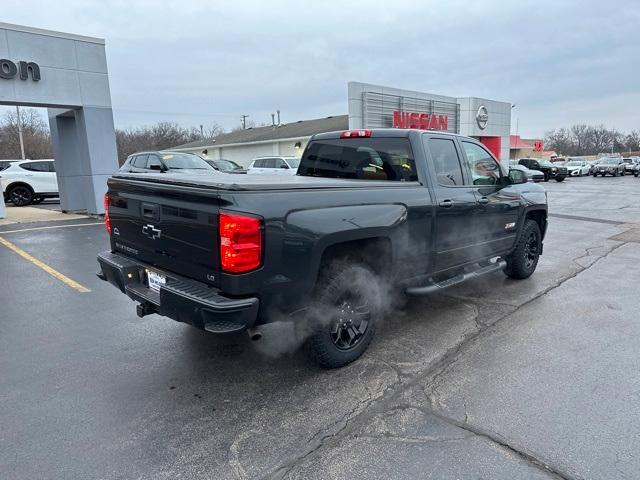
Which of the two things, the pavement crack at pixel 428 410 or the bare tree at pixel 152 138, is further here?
the bare tree at pixel 152 138

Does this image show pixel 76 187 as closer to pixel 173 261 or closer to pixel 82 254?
pixel 82 254

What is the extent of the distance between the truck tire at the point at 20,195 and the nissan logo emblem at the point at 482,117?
2436cm

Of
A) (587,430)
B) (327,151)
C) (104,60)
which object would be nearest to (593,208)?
(327,151)

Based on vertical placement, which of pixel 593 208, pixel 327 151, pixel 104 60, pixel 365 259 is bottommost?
pixel 593 208

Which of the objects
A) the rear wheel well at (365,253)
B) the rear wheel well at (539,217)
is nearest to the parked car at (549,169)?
the rear wheel well at (539,217)

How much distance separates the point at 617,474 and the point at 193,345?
3327mm

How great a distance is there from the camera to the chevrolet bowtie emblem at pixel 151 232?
11.4 ft

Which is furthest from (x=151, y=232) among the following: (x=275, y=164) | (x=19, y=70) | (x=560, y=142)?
(x=560, y=142)

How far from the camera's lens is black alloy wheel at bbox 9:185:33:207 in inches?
690

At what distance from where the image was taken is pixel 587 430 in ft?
9.43

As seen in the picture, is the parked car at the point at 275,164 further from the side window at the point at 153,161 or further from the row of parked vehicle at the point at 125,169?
the side window at the point at 153,161

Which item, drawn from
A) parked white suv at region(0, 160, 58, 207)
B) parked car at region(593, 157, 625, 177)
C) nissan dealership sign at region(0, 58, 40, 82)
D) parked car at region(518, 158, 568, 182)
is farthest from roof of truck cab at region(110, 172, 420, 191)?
parked car at region(593, 157, 625, 177)

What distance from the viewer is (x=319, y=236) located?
10.7 ft

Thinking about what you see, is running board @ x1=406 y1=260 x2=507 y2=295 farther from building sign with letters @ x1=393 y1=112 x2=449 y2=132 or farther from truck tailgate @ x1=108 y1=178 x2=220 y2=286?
building sign with letters @ x1=393 y1=112 x2=449 y2=132
